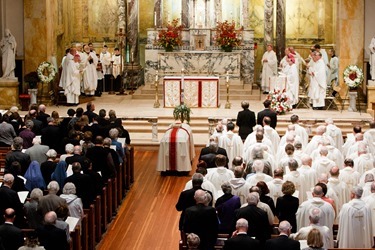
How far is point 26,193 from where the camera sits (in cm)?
1518

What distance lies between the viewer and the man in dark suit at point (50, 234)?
1279cm

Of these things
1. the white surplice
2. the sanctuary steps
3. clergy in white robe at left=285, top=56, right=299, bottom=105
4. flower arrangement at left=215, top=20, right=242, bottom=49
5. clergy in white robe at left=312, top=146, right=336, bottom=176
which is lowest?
the white surplice

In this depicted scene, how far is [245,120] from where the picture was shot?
22203mm

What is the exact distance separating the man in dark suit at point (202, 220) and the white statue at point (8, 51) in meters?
16.0

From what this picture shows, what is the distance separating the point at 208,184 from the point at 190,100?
12746mm

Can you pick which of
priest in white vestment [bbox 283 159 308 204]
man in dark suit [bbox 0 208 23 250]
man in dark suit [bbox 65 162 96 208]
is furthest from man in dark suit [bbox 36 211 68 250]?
priest in white vestment [bbox 283 159 308 204]

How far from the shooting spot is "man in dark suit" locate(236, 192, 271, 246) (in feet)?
43.6

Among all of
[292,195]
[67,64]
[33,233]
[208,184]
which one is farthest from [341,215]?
[67,64]

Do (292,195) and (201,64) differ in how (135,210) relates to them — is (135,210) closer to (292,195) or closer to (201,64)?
(292,195)

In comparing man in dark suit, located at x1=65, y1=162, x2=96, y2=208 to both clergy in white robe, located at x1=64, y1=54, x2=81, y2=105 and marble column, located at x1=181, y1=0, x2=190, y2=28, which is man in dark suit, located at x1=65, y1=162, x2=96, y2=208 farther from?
marble column, located at x1=181, y1=0, x2=190, y2=28

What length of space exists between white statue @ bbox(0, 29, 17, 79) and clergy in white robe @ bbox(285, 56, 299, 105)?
319 inches

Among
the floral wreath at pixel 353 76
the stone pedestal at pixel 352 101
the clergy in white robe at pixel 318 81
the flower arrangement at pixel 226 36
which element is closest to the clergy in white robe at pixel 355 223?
the floral wreath at pixel 353 76

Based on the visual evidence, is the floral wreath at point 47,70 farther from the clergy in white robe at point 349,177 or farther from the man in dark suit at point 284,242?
the man in dark suit at point 284,242

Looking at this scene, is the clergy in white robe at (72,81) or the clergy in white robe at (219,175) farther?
the clergy in white robe at (72,81)
